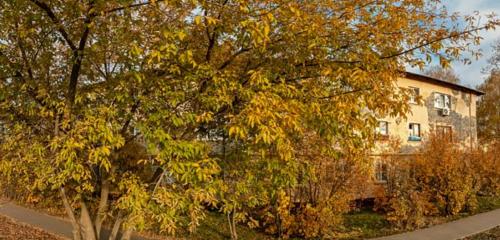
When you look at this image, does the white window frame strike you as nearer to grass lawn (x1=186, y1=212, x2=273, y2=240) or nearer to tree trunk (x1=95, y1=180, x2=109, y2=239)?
grass lawn (x1=186, y1=212, x2=273, y2=240)

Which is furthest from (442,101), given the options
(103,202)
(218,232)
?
(103,202)

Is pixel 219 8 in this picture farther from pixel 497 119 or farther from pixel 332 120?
pixel 497 119

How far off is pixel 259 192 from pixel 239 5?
7.00 feet

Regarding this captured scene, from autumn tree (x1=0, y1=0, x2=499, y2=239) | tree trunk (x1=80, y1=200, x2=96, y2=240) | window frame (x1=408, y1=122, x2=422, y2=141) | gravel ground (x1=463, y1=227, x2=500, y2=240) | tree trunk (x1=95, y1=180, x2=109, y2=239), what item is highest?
window frame (x1=408, y1=122, x2=422, y2=141)

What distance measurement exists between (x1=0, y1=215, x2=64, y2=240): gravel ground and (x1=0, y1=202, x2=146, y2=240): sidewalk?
0.76 ft

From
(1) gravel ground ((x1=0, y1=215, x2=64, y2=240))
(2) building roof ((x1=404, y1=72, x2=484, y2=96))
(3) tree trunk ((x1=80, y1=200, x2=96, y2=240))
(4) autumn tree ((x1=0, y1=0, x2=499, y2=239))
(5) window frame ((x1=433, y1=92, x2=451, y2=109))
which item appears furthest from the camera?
(5) window frame ((x1=433, y1=92, x2=451, y2=109))

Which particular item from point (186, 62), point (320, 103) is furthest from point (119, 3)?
point (320, 103)

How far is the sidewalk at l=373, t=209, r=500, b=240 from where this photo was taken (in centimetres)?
1117

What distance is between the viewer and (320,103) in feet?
15.3

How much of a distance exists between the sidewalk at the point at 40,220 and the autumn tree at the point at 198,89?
526cm

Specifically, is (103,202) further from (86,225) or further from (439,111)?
(439,111)

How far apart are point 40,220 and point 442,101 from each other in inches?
1084

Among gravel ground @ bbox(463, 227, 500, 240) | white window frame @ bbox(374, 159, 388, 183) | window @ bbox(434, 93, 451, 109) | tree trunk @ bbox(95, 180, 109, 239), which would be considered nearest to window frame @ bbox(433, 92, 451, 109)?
window @ bbox(434, 93, 451, 109)

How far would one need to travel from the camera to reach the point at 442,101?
3272cm
